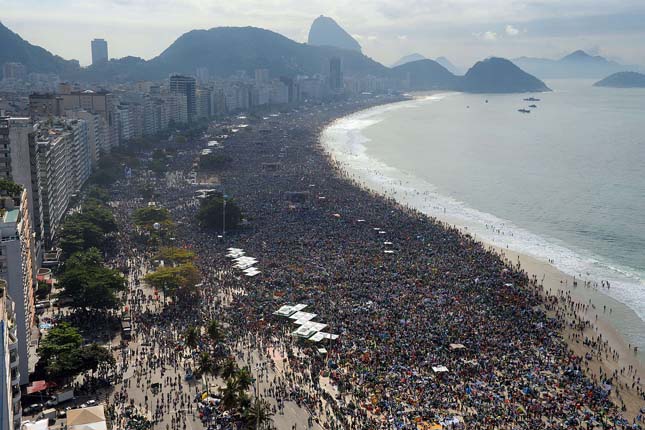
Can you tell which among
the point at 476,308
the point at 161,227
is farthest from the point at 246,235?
the point at 476,308

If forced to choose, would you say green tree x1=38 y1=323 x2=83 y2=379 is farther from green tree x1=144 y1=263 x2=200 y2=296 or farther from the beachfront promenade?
green tree x1=144 y1=263 x2=200 y2=296

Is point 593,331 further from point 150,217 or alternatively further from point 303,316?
point 150,217

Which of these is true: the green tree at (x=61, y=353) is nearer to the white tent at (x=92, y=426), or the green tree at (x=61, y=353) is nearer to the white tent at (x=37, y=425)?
the white tent at (x=37, y=425)

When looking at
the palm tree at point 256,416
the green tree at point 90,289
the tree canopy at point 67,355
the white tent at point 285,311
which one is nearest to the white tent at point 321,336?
the white tent at point 285,311

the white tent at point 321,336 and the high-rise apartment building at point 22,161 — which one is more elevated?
the high-rise apartment building at point 22,161

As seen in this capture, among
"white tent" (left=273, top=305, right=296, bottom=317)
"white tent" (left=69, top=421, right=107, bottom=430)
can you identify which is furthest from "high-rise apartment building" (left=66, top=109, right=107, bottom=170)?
"white tent" (left=69, top=421, right=107, bottom=430)

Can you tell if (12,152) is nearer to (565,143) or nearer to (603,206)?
(603,206)
